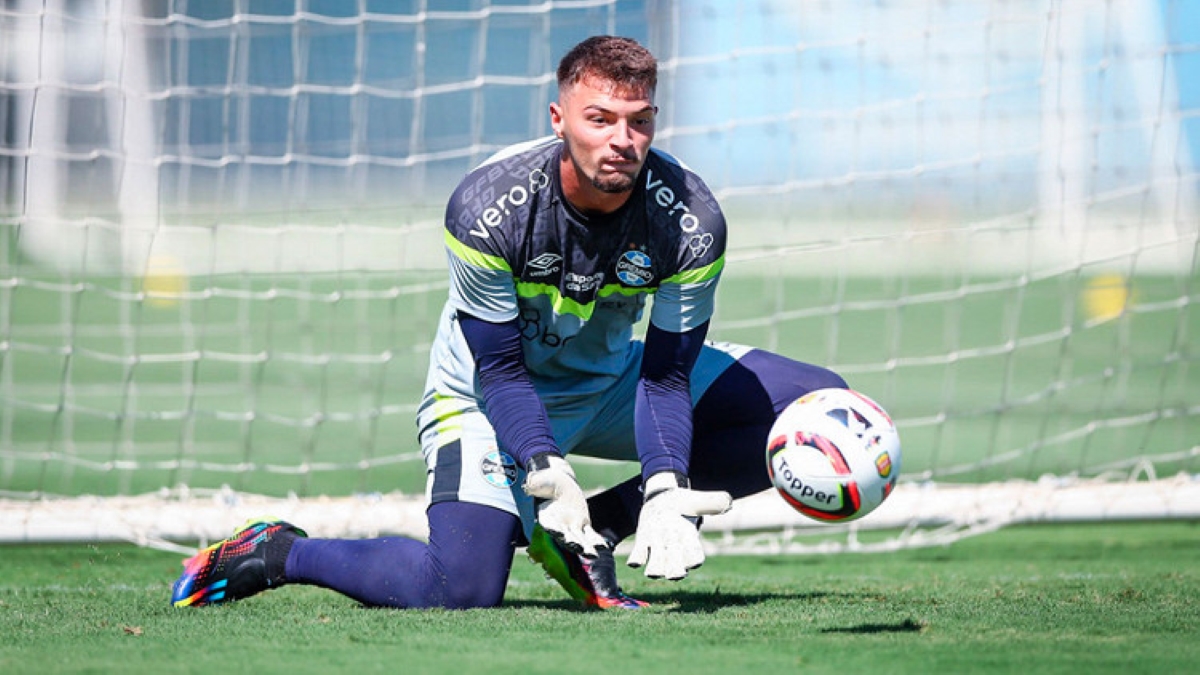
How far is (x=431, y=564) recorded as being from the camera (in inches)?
171

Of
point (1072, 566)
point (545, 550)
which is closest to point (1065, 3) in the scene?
point (1072, 566)

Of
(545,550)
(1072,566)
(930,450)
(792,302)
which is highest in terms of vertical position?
(545,550)

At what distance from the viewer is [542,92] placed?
500 inches

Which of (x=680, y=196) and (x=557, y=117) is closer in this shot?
(x=557, y=117)

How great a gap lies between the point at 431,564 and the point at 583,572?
0.49m

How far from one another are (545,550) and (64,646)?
1.52 meters

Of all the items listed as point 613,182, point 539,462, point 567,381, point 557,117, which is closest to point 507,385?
point 539,462

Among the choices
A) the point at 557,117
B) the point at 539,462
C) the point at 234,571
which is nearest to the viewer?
the point at 539,462

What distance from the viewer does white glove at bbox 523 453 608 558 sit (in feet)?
12.8

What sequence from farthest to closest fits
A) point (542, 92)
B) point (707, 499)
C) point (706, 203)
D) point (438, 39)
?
point (542, 92)
point (438, 39)
point (706, 203)
point (707, 499)

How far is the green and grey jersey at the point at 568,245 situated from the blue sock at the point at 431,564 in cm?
64

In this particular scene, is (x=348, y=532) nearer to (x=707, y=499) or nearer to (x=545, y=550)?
(x=545, y=550)

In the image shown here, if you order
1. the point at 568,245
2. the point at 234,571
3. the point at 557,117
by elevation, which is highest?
the point at 557,117

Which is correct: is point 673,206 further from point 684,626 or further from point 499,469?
point 684,626
